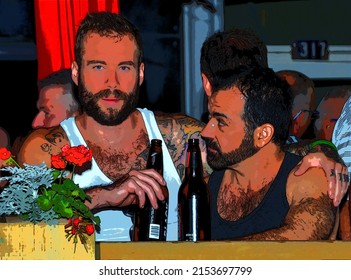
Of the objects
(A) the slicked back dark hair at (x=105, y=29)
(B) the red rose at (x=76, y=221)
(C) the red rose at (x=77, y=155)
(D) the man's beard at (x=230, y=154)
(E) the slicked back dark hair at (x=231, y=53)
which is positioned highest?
(A) the slicked back dark hair at (x=105, y=29)

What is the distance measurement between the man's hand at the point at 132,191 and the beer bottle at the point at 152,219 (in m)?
0.03

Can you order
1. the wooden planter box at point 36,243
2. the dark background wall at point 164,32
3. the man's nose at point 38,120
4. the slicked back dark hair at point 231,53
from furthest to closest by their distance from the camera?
the dark background wall at point 164,32 → the man's nose at point 38,120 → the slicked back dark hair at point 231,53 → the wooden planter box at point 36,243

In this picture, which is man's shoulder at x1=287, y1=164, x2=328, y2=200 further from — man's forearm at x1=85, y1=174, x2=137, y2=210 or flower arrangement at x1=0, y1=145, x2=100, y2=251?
flower arrangement at x1=0, y1=145, x2=100, y2=251

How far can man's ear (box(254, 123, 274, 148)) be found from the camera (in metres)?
2.25

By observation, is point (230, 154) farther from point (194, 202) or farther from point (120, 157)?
point (120, 157)

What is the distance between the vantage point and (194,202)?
220cm

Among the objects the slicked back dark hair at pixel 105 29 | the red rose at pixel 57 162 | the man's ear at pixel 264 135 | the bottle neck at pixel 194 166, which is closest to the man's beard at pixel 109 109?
the slicked back dark hair at pixel 105 29

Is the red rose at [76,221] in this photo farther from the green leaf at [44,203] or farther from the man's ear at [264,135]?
the man's ear at [264,135]

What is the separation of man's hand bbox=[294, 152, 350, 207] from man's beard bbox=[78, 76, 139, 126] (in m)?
0.62

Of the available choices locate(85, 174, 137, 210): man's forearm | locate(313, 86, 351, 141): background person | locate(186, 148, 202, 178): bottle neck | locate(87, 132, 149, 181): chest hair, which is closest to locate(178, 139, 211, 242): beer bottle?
locate(186, 148, 202, 178): bottle neck

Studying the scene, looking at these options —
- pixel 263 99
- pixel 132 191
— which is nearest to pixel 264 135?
pixel 263 99

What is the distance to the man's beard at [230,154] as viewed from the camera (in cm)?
224
